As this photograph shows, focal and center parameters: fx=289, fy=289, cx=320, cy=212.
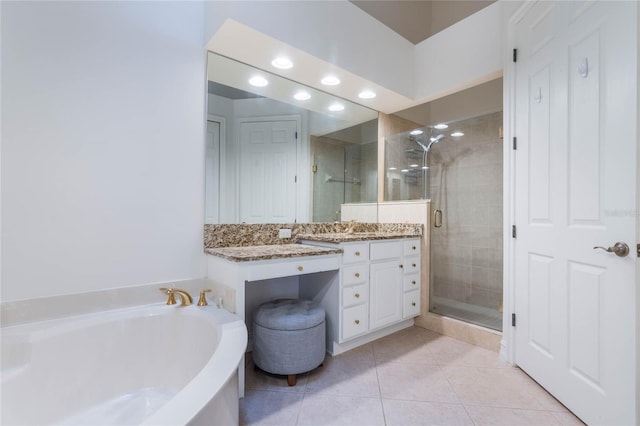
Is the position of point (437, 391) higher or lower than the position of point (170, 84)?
lower

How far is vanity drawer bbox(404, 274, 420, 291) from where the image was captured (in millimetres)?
2492

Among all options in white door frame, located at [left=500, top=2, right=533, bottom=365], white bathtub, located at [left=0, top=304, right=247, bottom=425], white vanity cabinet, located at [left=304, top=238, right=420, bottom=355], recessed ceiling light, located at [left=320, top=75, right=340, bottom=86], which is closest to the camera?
white bathtub, located at [left=0, top=304, right=247, bottom=425]

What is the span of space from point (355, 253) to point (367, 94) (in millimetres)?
1483

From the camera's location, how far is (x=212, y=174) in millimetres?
2012

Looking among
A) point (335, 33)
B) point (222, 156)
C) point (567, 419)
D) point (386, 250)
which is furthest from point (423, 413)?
point (335, 33)

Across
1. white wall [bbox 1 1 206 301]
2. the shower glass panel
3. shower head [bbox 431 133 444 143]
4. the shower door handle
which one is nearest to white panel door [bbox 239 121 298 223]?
the shower glass panel

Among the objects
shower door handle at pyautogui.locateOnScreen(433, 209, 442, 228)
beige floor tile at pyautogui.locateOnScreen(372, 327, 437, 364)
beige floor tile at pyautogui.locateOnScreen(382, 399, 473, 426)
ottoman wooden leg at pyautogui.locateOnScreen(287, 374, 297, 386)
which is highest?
shower door handle at pyautogui.locateOnScreen(433, 209, 442, 228)

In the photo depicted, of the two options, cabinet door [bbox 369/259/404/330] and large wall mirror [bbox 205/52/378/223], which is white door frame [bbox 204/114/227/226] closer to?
large wall mirror [bbox 205/52/378/223]

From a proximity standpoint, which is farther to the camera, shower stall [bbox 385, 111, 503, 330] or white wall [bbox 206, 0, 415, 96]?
shower stall [bbox 385, 111, 503, 330]

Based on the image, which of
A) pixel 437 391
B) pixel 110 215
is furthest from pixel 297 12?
pixel 437 391

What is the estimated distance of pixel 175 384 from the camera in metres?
1.47

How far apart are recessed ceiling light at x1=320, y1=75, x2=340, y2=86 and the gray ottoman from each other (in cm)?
179

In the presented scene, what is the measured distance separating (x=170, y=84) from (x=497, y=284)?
3038 mm

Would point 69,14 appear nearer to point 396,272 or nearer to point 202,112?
point 202,112
